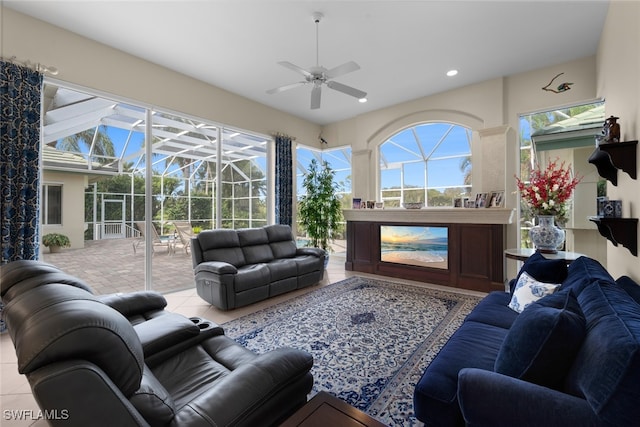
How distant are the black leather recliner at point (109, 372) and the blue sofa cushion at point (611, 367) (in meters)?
1.04

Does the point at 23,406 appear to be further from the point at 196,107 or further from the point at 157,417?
the point at 196,107

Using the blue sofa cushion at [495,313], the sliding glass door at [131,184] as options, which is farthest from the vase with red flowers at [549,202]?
the sliding glass door at [131,184]

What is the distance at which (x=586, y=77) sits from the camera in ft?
12.6

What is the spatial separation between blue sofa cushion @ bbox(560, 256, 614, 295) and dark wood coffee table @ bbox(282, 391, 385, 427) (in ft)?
4.90

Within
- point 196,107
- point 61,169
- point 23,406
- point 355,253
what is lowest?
point 23,406

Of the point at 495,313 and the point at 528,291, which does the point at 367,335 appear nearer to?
the point at 495,313

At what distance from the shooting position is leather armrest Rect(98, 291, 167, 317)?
201 cm

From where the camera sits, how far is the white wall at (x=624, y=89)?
191cm

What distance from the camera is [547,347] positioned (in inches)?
44.1

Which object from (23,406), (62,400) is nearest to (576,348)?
(62,400)

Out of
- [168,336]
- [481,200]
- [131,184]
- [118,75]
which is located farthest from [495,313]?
[118,75]

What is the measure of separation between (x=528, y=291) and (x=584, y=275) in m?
0.43

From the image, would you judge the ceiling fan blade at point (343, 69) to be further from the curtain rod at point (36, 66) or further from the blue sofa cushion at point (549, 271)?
the curtain rod at point (36, 66)

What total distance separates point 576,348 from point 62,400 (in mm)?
1693
